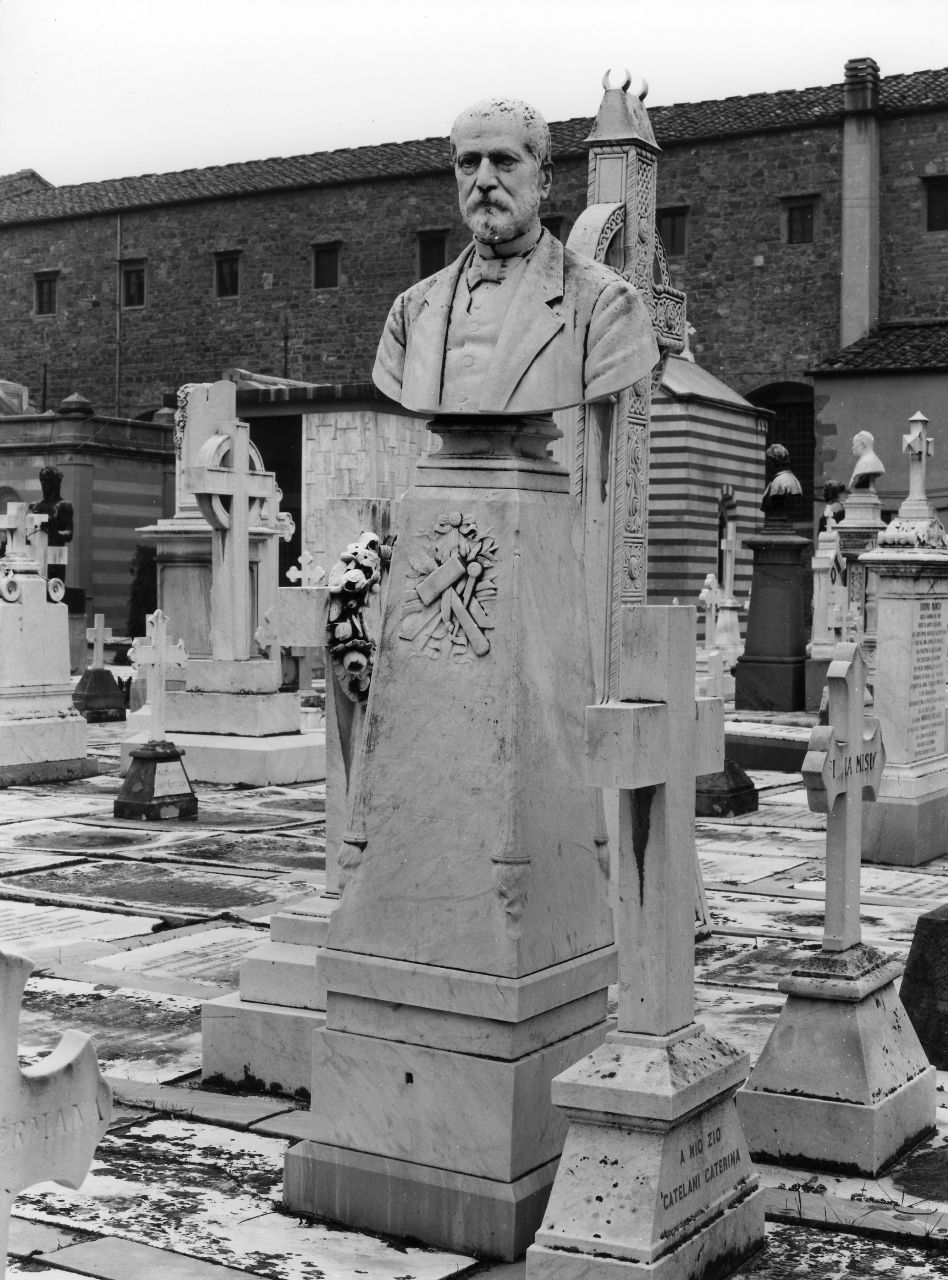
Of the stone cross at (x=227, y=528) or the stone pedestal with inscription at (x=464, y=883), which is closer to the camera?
the stone pedestal with inscription at (x=464, y=883)

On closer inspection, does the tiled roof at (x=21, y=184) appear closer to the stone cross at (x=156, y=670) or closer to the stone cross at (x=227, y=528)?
the stone cross at (x=227, y=528)

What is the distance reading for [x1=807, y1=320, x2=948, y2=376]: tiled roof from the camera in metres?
33.2

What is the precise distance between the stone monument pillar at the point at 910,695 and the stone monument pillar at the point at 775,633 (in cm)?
809

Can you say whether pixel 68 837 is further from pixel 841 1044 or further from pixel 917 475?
pixel 841 1044

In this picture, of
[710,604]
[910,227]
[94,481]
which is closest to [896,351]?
[910,227]

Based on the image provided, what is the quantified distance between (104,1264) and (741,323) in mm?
34657

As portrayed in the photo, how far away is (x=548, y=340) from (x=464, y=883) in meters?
1.46

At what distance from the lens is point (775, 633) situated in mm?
19656

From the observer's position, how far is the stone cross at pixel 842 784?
16.6 feet

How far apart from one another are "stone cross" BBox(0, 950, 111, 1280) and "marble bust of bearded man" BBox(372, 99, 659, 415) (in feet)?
8.10

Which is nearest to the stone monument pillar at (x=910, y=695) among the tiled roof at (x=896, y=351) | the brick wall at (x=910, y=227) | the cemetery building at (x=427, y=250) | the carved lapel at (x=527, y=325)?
the carved lapel at (x=527, y=325)

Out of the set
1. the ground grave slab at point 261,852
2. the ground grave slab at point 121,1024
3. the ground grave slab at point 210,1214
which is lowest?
the ground grave slab at point 210,1214

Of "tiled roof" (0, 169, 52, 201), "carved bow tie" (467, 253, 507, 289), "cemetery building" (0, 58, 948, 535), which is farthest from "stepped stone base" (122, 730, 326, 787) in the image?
"tiled roof" (0, 169, 52, 201)

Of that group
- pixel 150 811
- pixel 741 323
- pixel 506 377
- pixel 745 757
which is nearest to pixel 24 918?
pixel 150 811
